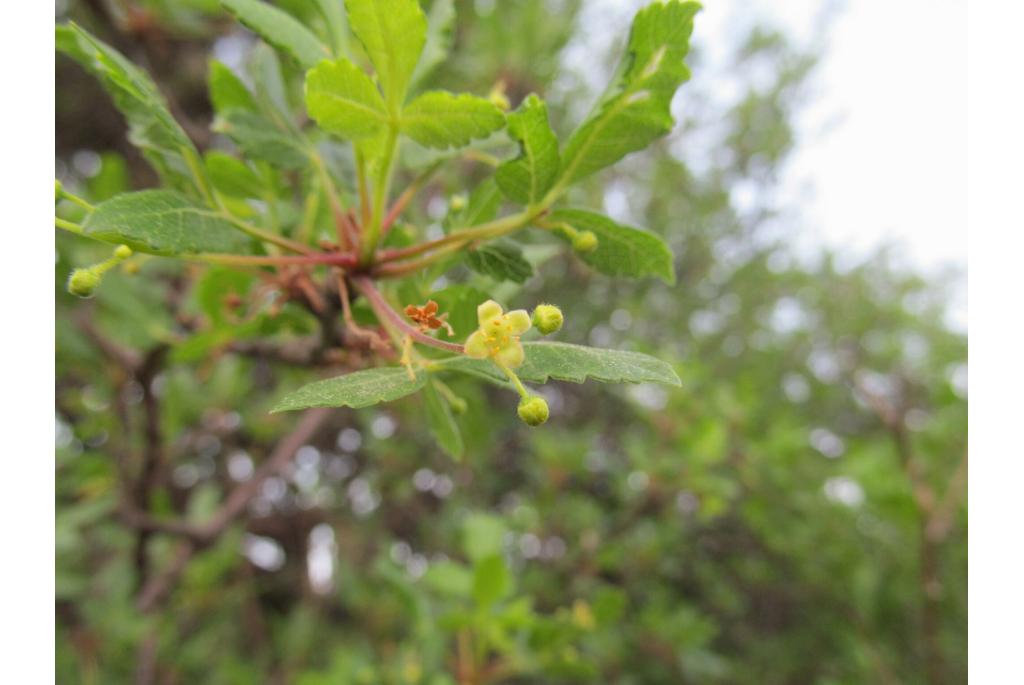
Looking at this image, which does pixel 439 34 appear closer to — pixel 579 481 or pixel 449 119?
pixel 449 119

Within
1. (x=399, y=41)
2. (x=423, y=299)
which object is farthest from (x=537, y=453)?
(x=399, y=41)

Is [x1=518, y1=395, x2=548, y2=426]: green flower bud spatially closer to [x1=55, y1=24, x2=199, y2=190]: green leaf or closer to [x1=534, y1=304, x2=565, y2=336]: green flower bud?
[x1=534, y1=304, x2=565, y2=336]: green flower bud

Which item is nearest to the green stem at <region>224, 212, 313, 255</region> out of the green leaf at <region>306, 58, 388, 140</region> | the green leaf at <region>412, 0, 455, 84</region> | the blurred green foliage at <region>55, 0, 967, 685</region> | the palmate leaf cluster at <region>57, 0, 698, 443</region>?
→ the palmate leaf cluster at <region>57, 0, 698, 443</region>

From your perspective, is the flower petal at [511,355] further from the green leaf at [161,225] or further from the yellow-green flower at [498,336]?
the green leaf at [161,225]

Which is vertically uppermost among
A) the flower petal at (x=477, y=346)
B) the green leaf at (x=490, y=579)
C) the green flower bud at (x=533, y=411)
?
the flower petal at (x=477, y=346)

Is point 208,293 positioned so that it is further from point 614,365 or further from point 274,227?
point 614,365

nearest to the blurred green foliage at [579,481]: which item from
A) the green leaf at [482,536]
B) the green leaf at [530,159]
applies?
the green leaf at [482,536]
